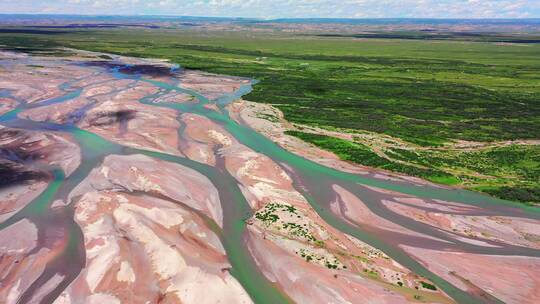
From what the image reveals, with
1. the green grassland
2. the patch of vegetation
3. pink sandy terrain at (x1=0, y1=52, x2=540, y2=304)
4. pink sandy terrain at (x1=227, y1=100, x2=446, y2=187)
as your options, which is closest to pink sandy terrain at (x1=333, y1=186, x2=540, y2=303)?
pink sandy terrain at (x1=0, y1=52, x2=540, y2=304)

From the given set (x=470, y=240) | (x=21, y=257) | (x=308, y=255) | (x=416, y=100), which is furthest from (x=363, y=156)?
(x=416, y=100)

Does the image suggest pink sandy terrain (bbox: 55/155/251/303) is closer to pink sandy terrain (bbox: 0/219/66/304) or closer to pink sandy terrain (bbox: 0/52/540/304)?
pink sandy terrain (bbox: 0/52/540/304)

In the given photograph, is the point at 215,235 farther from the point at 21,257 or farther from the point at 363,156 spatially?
the point at 363,156

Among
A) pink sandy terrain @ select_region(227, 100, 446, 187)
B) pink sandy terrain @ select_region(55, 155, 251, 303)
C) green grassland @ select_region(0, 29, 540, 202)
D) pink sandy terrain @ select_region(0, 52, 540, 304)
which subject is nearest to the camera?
pink sandy terrain @ select_region(55, 155, 251, 303)

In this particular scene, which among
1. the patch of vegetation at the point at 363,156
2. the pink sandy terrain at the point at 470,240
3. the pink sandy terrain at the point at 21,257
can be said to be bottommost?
the pink sandy terrain at the point at 21,257

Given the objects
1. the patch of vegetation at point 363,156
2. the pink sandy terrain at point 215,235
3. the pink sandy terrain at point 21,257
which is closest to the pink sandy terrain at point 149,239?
the pink sandy terrain at point 215,235

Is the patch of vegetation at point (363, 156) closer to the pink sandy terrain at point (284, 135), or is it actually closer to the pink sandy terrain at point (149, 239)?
the pink sandy terrain at point (284, 135)

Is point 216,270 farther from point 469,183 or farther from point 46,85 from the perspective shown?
point 46,85

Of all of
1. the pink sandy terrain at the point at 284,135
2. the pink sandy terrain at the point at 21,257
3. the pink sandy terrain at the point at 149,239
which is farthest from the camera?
the pink sandy terrain at the point at 284,135
